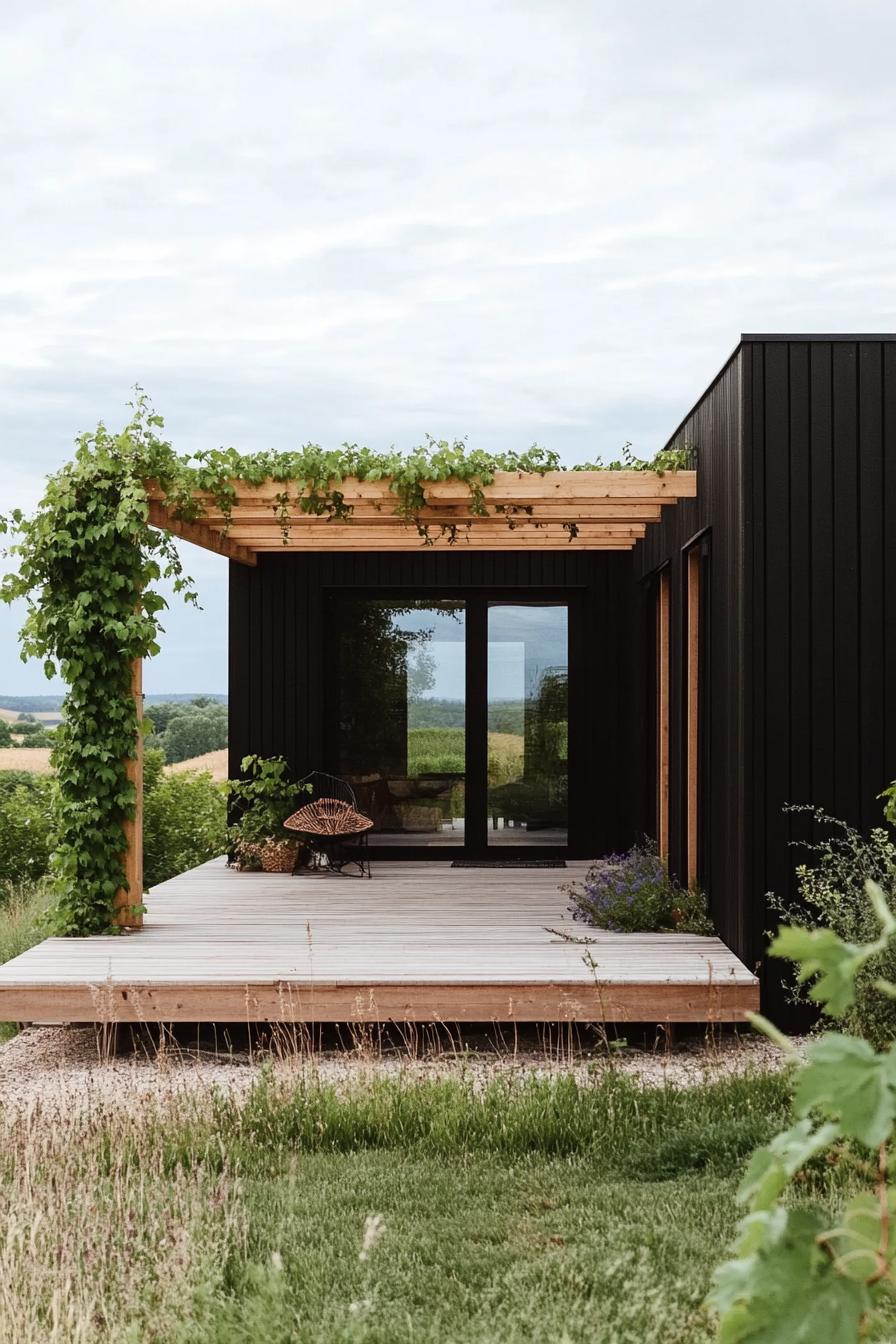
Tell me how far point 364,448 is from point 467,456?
0.55 meters

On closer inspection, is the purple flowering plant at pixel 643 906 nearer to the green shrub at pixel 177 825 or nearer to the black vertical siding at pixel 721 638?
the black vertical siding at pixel 721 638

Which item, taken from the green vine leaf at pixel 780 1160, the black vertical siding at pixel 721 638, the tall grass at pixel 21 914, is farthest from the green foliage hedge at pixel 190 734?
the green vine leaf at pixel 780 1160

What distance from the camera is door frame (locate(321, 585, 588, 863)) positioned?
10.3 meters

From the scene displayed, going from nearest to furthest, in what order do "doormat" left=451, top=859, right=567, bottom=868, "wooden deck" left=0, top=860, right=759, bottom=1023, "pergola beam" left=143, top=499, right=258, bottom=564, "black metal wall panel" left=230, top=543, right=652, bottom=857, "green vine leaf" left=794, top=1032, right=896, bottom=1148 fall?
"green vine leaf" left=794, top=1032, right=896, bottom=1148 → "wooden deck" left=0, top=860, right=759, bottom=1023 → "pergola beam" left=143, top=499, right=258, bottom=564 → "doormat" left=451, top=859, right=567, bottom=868 → "black metal wall panel" left=230, top=543, right=652, bottom=857

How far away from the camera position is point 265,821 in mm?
9711

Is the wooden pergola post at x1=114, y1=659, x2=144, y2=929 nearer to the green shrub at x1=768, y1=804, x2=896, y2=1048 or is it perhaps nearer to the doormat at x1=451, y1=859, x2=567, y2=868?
the green shrub at x1=768, y1=804, x2=896, y2=1048

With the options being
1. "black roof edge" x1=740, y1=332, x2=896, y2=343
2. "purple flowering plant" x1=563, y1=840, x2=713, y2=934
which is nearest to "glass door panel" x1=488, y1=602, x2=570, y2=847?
"purple flowering plant" x1=563, y1=840, x2=713, y2=934

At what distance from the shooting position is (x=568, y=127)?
48.3 ft

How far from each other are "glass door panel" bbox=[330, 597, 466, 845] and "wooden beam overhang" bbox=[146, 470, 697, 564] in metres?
1.13

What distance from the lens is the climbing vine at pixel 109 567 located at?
6.48 meters

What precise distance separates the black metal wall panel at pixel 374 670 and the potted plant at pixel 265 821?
13.1 inches

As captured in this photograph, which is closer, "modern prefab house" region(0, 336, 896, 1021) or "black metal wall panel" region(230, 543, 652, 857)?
"modern prefab house" region(0, 336, 896, 1021)

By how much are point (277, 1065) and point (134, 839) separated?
2.17 m

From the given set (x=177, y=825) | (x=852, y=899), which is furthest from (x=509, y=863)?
(x=852, y=899)
